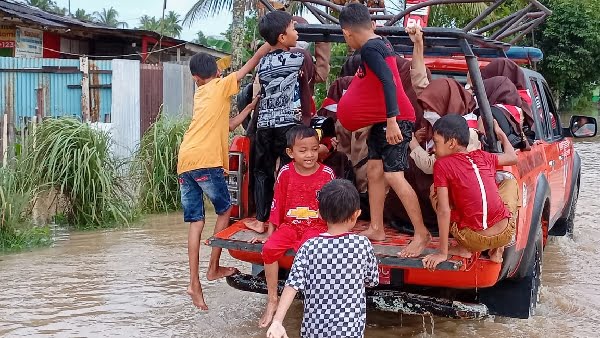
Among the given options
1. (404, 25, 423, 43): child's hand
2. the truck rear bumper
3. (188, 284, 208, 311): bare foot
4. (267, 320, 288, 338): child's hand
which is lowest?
(188, 284, 208, 311): bare foot

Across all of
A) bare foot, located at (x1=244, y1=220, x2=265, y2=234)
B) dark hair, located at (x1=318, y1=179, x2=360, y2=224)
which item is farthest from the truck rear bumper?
dark hair, located at (x1=318, y1=179, x2=360, y2=224)

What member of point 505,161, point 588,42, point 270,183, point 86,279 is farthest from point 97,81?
point 588,42

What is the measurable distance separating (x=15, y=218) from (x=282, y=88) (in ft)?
13.2

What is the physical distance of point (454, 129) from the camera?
4.31 m

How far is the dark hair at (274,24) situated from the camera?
16.2 ft

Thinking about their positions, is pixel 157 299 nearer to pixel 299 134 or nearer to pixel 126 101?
pixel 299 134

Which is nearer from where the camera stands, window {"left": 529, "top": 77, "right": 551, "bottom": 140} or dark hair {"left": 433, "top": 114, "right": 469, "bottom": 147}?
dark hair {"left": 433, "top": 114, "right": 469, "bottom": 147}

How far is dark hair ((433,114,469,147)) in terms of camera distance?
4.31 metres

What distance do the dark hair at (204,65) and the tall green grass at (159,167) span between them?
4613mm

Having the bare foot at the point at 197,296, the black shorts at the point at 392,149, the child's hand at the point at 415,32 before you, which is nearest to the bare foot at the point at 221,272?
the bare foot at the point at 197,296

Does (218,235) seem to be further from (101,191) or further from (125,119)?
(125,119)

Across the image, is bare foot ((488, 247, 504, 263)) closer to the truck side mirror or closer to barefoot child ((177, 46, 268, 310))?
barefoot child ((177, 46, 268, 310))

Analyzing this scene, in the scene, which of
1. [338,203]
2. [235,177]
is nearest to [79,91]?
[235,177]

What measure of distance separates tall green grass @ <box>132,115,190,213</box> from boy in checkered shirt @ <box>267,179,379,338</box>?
21.2 ft
